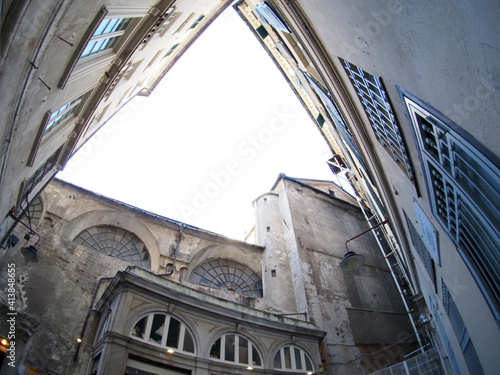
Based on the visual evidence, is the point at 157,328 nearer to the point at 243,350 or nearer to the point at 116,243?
the point at 243,350

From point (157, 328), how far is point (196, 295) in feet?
5.96

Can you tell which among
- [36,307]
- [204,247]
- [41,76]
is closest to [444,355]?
[204,247]

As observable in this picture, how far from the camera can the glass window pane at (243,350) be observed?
10000mm

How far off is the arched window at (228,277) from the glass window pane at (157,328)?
244 inches

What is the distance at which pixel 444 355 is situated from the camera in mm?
8859

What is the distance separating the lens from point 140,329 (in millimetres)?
8609

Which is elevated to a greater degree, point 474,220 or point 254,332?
point 254,332

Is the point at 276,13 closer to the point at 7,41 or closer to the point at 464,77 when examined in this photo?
the point at 7,41

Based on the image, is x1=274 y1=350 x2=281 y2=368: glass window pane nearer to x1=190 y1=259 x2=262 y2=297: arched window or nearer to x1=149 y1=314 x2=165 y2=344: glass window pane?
x1=149 y1=314 x2=165 y2=344: glass window pane

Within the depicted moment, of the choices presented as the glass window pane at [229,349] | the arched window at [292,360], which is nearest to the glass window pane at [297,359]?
the arched window at [292,360]

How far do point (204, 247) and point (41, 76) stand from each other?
12732 mm

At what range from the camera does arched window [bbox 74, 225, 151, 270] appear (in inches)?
560

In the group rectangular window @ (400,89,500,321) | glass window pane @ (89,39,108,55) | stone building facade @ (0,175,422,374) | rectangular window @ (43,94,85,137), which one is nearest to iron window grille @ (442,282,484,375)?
rectangular window @ (400,89,500,321)
